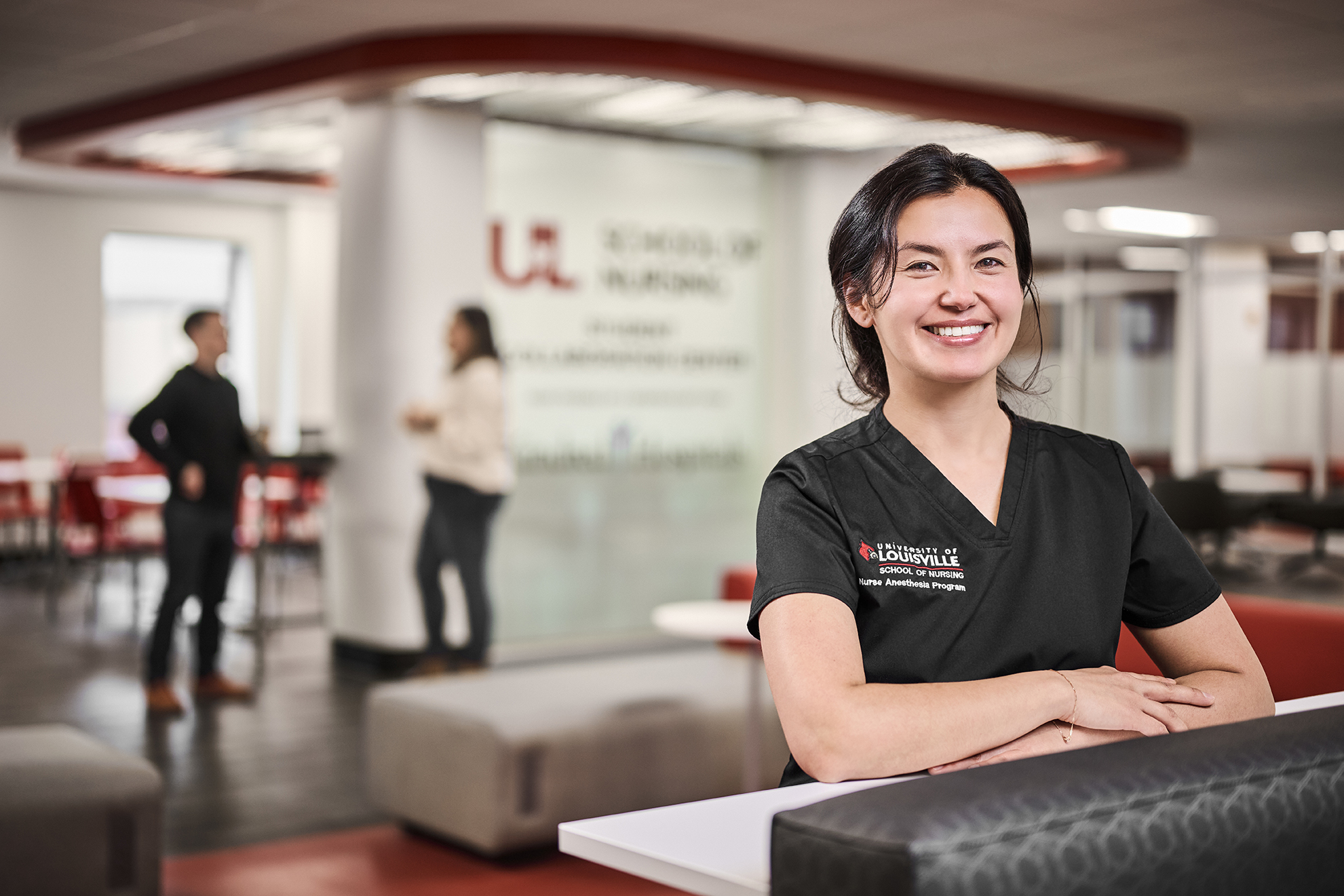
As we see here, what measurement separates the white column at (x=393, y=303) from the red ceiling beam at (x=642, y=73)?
552mm

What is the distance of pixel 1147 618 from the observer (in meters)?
1.52

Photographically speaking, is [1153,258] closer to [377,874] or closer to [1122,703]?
[377,874]

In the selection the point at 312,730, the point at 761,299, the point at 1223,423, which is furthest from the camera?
the point at 1223,423

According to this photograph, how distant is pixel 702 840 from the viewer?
116 centimetres

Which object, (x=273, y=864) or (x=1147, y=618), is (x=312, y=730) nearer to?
(x=273, y=864)

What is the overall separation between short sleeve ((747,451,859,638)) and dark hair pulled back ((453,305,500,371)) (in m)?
4.82

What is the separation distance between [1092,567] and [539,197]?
21.6ft

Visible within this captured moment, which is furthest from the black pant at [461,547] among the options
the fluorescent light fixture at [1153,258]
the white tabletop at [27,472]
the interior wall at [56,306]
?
the fluorescent light fixture at [1153,258]

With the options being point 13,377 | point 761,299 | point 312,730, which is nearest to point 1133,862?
point 312,730

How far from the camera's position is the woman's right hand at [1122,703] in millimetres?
1355

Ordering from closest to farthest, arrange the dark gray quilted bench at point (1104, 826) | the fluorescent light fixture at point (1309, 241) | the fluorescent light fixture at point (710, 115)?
the dark gray quilted bench at point (1104, 826) → the fluorescent light fixture at point (710, 115) → the fluorescent light fixture at point (1309, 241)

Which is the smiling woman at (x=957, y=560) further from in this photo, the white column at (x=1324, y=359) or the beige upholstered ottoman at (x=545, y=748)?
the white column at (x=1324, y=359)

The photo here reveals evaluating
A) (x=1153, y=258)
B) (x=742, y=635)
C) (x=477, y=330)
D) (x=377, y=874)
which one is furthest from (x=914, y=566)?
(x=1153, y=258)

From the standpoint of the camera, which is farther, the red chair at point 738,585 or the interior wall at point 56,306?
the interior wall at point 56,306
